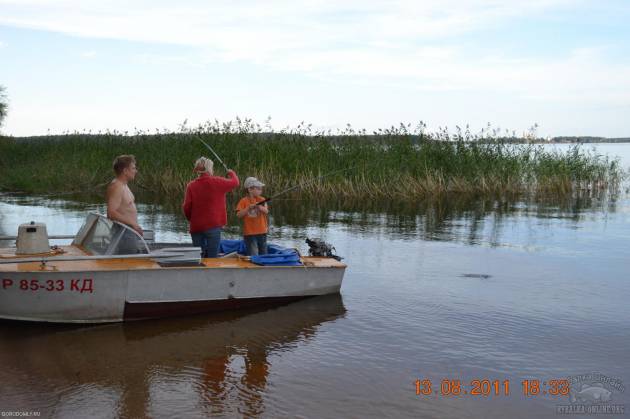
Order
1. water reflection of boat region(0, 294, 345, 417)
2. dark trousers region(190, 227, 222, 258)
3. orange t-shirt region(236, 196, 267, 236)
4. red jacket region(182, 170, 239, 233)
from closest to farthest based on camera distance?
water reflection of boat region(0, 294, 345, 417)
red jacket region(182, 170, 239, 233)
dark trousers region(190, 227, 222, 258)
orange t-shirt region(236, 196, 267, 236)

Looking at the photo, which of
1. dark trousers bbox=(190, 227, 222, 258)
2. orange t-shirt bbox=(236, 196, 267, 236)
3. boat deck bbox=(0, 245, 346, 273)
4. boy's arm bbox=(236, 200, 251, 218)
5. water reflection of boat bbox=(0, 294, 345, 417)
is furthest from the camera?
orange t-shirt bbox=(236, 196, 267, 236)

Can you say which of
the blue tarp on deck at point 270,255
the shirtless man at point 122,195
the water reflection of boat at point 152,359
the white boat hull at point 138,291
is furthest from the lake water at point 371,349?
the shirtless man at point 122,195

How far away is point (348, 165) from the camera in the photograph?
2206 centimetres

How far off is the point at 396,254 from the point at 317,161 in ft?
32.8

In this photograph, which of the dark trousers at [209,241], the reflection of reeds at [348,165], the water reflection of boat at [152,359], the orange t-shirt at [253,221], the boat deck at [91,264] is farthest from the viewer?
the reflection of reeds at [348,165]

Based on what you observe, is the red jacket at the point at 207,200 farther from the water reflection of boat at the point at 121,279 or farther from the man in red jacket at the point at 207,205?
the water reflection of boat at the point at 121,279

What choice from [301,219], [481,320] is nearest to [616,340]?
[481,320]

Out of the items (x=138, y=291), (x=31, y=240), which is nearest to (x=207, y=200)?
(x=138, y=291)

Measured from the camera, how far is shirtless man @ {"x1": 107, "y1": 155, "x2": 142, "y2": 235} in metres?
7.37

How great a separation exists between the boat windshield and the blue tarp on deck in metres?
1.39

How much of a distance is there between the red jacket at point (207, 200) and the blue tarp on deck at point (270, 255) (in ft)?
2.28

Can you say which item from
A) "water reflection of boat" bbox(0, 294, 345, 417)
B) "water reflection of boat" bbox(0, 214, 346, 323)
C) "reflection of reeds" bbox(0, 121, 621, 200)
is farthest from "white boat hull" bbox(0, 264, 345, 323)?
"reflection of reeds" bbox(0, 121, 621, 200)

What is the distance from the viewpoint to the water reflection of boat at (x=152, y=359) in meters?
5.41

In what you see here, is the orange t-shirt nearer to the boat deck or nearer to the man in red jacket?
the man in red jacket
